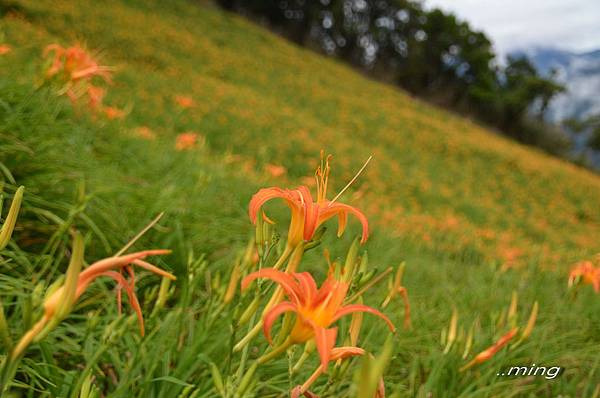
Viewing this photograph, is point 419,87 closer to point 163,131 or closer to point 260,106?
point 260,106

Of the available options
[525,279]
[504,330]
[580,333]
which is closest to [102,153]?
[504,330]

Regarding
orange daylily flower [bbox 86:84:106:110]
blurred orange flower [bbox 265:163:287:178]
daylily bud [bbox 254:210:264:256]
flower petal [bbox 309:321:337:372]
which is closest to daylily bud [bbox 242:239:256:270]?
daylily bud [bbox 254:210:264:256]

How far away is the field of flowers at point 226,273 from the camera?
26.6 inches

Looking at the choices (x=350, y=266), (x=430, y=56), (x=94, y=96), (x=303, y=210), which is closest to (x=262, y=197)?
(x=303, y=210)

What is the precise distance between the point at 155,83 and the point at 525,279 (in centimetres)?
731

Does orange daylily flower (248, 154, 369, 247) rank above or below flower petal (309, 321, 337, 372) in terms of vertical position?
above

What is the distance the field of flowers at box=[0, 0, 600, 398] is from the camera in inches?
26.6

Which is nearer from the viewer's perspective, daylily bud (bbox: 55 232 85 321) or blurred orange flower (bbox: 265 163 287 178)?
daylily bud (bbox: 55 232 85 321)

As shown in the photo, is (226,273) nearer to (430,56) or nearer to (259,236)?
(259,236)

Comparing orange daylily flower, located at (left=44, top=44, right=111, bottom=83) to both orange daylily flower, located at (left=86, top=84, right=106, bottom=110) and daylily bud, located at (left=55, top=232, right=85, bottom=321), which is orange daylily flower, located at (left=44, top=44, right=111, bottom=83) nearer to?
orange daylily flower, located at (left=86, top=84, right=106, bottom=110)

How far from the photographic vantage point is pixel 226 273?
1452mm

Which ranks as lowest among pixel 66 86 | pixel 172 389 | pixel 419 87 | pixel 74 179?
pixel 172 389

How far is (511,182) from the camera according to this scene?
39.4 feet

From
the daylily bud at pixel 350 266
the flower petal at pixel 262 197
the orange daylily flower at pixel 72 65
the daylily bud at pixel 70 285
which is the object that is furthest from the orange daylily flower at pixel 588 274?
the orange daylily flower at pixel 72 65
